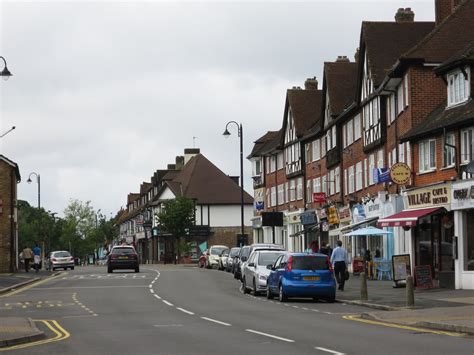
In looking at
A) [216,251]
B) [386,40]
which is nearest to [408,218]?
[386,40]

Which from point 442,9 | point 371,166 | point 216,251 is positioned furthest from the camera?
point 216,251

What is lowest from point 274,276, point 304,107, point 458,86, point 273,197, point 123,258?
point 274,276

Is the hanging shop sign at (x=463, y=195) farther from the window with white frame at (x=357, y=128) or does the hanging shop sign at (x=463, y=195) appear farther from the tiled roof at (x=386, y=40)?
the window with white frame at (x=357, y=128)

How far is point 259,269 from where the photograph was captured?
34.2m

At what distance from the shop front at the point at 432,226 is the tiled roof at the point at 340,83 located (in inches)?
762

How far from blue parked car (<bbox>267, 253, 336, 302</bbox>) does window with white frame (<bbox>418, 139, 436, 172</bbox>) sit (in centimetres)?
979

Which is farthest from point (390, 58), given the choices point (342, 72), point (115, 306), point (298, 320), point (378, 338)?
point (378, 338)

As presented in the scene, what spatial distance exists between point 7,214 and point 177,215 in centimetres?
3164

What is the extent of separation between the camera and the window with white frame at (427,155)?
125 feet

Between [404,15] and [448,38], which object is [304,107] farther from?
[448,38]

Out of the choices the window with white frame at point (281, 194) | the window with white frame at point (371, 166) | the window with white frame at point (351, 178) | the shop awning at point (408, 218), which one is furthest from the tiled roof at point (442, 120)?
the window with white frame at point (281, 194)

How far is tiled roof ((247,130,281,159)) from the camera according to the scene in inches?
3413

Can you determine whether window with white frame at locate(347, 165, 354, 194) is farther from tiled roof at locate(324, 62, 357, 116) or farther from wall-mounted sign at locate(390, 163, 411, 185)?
wall-mounted sign at locate(390, 163, 411, 185)

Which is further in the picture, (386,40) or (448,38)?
(386,40)
